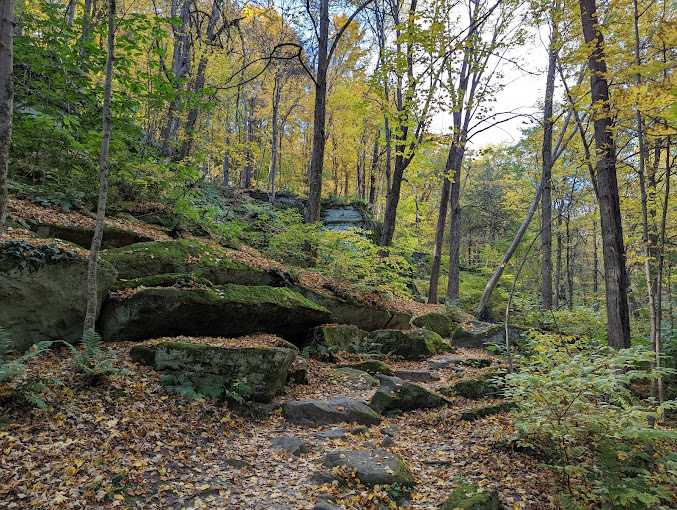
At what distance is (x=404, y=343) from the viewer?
30.5 ft

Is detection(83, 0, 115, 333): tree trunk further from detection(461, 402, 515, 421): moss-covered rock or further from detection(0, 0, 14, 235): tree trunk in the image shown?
detection(461, 402, 515, 421): moss-covered rock

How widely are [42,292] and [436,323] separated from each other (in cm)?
1042

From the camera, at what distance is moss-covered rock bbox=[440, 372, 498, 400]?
21.8 feet

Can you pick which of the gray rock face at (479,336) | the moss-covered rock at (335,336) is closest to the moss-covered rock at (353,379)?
the moss-covered rock at (335,336)

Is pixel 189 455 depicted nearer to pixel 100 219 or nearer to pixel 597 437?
pixel 100 219

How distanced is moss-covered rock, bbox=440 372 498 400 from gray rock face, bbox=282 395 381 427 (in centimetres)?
184

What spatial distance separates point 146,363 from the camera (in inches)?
206

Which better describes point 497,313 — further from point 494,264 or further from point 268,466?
point 268,466

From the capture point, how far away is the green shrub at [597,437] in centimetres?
306

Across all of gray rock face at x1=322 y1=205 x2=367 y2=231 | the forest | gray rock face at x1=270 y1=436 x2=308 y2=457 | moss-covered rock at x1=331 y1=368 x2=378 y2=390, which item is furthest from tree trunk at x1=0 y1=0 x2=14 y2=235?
gray rock face at x1=322 y1=205 x2=367 y2=231

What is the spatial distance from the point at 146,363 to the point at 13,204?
407 cm

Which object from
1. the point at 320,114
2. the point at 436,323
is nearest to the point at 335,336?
the point at 436,323

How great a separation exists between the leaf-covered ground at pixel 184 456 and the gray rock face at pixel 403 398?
2.23 feet

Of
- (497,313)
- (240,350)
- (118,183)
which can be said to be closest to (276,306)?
(240,350)
